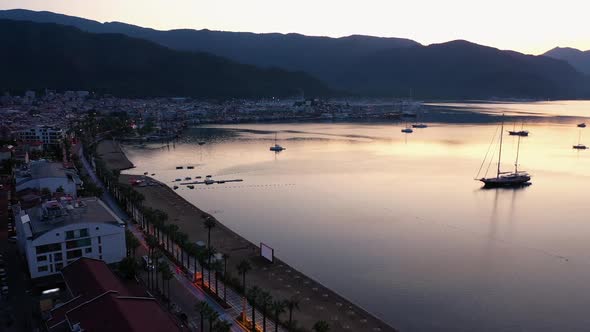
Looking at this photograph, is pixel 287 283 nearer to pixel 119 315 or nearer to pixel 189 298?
pixel 189 298

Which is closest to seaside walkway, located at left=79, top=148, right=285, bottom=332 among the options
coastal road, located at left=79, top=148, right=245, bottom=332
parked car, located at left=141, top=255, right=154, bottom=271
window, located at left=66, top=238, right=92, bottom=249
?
coastal road, located at left=79, top=148, right=245, bottom=332

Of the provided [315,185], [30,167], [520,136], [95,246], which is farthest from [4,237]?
[520,136]

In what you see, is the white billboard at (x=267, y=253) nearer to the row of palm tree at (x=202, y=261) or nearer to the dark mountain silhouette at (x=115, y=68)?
the row of palm tree at (x=202, y=261)

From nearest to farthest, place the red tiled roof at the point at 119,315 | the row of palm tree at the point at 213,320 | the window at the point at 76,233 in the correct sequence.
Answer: the row of palm tree at the point at 213,320, the red tiled roof at the point at 119,315, the window at the point at 76,233

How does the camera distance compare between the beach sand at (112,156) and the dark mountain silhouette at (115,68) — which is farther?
the dark mountain silhouette at (115,68)

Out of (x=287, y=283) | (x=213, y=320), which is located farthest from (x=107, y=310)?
(x=287, y=283)

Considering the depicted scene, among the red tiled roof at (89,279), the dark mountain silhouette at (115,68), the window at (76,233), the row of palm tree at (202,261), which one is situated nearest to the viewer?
the row of palm tree at (202,261)

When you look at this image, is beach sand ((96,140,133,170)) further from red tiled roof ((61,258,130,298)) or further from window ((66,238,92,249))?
red tiled roof ((61,258,130,298))

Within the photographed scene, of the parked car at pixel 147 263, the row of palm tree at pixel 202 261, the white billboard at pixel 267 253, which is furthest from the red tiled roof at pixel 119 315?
the white billboard at pixel 267 253
